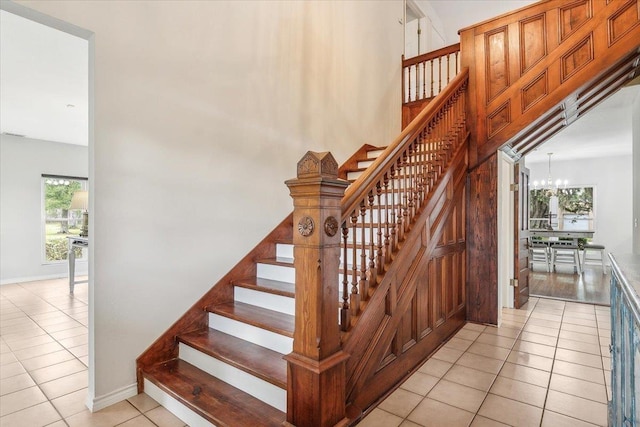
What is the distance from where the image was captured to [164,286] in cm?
238

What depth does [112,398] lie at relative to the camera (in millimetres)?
2092

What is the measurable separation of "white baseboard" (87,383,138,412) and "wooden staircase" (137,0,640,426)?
0.25 feet

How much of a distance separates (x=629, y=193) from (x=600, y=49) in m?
8.87

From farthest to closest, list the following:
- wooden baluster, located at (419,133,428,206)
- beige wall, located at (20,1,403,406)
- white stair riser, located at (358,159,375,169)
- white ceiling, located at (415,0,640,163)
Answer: white ceiling, located at (415,0,640,163) < white stair riser, located at (358,159,375,169) < wooden baluster, located at (419,133,428,206) < beige wall, located at (20,1,403,406)

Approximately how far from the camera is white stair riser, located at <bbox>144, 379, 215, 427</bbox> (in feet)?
5.96

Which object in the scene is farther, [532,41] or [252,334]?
[532,41]

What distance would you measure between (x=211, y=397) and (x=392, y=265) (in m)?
1.35

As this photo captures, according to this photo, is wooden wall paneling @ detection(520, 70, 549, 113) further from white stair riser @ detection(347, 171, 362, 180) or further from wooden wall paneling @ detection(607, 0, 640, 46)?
white stair riser @ detection(347, 171, 362, 180)

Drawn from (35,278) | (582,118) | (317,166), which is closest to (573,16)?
(317,166)

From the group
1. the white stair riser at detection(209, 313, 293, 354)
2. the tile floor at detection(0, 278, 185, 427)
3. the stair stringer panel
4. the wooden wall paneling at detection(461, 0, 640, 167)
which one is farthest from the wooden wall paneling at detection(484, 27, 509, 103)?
the tile floor at detection(0, 278, 185, 427)

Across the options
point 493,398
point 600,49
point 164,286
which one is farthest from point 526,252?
point 164,286

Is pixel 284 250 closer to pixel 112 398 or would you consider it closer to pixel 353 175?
pixel 353 175

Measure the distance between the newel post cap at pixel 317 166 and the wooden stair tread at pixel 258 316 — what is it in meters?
1.07

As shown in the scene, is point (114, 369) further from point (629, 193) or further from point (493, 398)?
point (629, 193)
